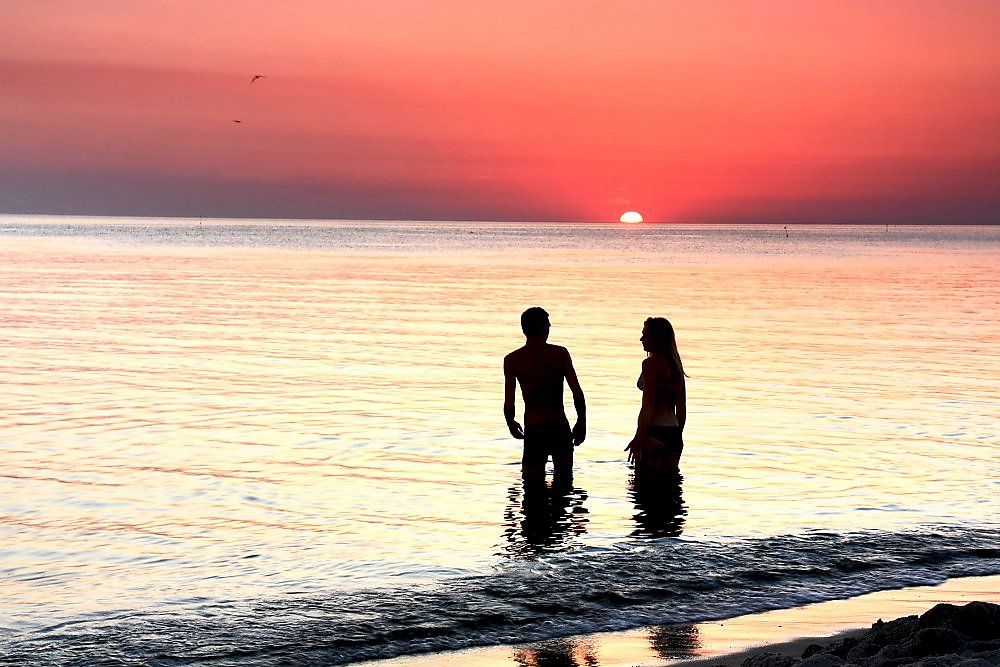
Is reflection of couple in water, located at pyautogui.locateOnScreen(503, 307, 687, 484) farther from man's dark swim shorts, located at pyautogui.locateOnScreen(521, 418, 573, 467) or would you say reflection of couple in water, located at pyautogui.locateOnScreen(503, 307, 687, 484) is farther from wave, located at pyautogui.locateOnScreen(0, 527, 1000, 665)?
wave, located at pyautogui.locateOnScreen(0, 527, 1000, 665)

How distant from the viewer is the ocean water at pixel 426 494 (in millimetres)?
7641

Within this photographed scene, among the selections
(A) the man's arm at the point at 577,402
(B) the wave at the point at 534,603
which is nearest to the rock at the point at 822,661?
(B) the wave at the point at 534,603

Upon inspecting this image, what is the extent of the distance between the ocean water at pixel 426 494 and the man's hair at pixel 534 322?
1.60 meters

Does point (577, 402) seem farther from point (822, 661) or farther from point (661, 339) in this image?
point (822, 661)

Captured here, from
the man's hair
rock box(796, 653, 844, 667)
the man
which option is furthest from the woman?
rock box(796, 653, 844, 667)

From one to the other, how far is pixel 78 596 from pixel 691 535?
4787 mm

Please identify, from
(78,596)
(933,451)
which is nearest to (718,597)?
(78,596)

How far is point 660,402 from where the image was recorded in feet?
36.8

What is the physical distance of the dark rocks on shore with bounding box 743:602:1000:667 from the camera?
5.44 m

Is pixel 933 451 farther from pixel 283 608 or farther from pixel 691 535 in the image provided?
pixel 283 608

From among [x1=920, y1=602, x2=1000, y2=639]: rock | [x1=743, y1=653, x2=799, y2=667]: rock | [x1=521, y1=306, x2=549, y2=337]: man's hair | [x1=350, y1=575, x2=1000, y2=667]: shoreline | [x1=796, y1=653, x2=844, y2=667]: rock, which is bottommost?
[x1=350, y1=575, x2=1000, y2=667]: shoreline

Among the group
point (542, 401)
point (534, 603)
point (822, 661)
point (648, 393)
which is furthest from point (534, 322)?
point (822, 661)

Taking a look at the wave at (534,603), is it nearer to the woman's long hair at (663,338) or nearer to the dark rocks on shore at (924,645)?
the dark rocks on shore at (924,645)

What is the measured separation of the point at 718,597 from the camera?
7914 millimetres
